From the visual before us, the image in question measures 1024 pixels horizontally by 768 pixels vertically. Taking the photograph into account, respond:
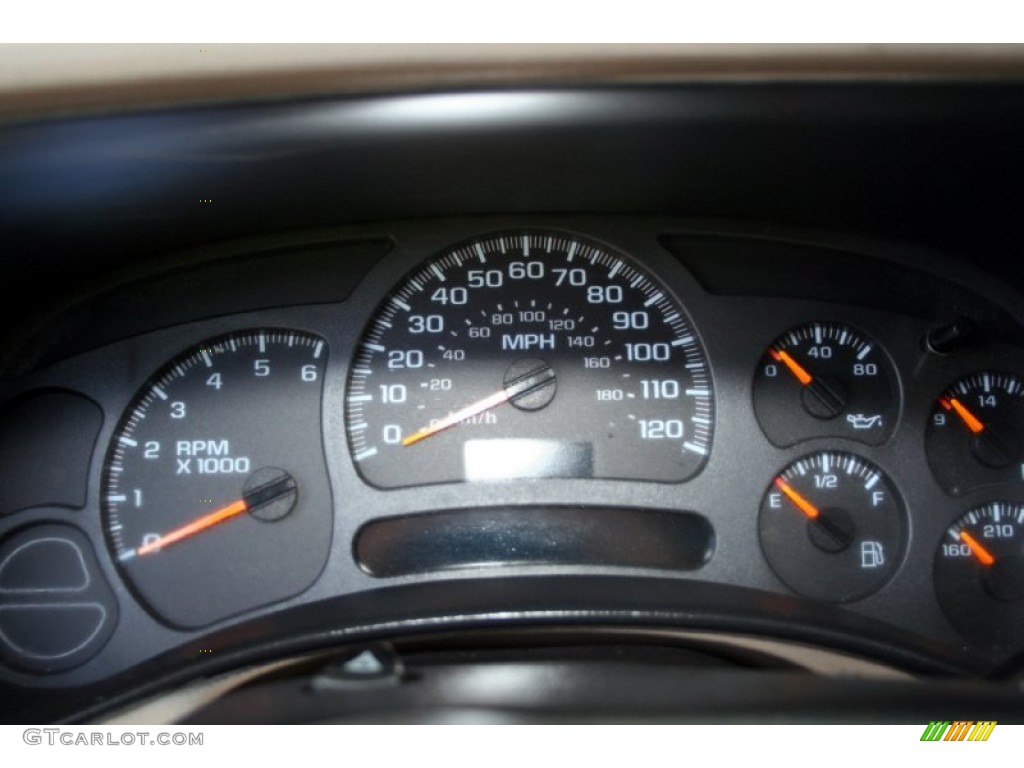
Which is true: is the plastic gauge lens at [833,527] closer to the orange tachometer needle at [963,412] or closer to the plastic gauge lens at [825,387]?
the plastic gauge lens at [825,387]

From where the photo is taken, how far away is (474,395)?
2977 millimetres

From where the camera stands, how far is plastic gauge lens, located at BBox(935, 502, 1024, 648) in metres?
2.87

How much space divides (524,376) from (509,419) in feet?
0.38

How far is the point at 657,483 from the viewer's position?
2955 mm

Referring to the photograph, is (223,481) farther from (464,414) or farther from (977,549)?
(977,549)

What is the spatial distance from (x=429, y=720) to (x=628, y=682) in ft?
1.29

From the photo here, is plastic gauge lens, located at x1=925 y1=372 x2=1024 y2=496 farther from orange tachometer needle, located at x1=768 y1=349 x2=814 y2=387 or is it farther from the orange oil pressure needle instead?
the orange oil pressure needle

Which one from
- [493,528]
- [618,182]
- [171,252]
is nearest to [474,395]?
[493,528]

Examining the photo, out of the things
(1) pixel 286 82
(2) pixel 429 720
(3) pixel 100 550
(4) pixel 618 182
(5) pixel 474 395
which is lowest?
(2) pixel 429 720

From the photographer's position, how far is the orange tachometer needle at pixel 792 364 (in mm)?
2979

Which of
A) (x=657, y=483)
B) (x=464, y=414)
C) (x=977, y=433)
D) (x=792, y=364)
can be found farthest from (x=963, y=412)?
(x=464, y=414)
